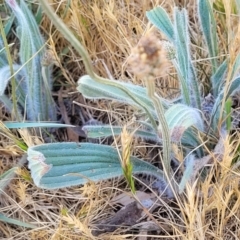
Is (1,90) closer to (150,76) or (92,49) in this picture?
(92,49)

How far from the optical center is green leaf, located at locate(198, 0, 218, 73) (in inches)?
48.3

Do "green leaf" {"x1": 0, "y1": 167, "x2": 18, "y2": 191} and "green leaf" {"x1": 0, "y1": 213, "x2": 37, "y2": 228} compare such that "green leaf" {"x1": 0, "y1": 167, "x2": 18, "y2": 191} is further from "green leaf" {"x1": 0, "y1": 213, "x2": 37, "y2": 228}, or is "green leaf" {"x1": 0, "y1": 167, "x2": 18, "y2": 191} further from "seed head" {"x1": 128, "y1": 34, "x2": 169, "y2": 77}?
"seed head" {"x1": 128, "y1": 34, "x2": 169, "y2": 77}

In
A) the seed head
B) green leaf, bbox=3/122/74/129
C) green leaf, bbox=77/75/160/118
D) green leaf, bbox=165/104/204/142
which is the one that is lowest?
green leaf, bbox=3/122/74/129

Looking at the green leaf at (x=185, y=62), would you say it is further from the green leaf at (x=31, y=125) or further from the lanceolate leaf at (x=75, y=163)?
the green leaf at (x=31, y=125)

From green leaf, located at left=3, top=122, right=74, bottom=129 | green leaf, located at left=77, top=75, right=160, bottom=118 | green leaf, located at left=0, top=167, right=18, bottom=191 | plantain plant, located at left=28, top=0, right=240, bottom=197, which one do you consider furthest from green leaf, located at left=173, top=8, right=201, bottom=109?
green leaf, located at left=0, top=167, right=18, bottom=191

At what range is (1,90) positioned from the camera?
117cm

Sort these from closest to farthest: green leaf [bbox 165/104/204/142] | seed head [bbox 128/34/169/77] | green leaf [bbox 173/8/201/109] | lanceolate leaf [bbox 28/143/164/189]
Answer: seed head [bbox 128/34/169/77] < green leaf [bbox 165/104/204/142] < lanceolate leaf [bbox 28/143/164/189] < green leaf [bbox 173/8/201/109]

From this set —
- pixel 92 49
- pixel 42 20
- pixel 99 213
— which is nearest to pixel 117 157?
pixel 99 213

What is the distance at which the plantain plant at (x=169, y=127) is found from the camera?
1060 mm

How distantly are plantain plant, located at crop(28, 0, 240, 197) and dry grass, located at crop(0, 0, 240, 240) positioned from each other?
0.05 m

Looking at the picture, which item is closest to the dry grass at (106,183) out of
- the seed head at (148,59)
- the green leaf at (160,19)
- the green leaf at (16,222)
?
the green leaf at (16,222)

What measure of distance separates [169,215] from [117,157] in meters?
0.18

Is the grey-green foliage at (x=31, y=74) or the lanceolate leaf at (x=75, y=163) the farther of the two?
the grey-green foliage at (x=31, y=74)

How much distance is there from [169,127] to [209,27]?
0.37 metres
